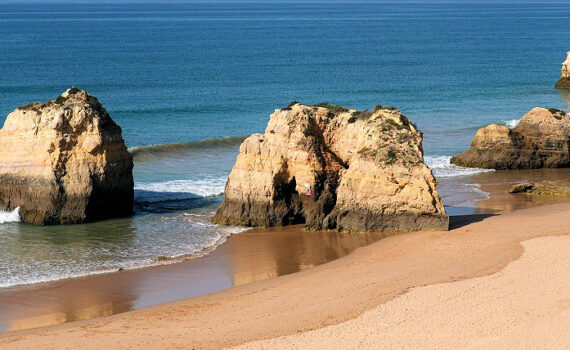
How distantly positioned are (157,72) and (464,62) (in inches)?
1292

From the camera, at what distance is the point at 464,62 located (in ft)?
286

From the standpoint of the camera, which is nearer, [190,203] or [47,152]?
[47,152]

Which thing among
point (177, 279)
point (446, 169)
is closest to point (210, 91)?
point (446, 169)

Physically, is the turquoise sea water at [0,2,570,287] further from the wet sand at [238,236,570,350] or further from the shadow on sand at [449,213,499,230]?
the wet sand at [238,236,570,350]

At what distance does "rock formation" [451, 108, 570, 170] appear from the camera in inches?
1431

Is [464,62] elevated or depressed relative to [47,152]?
elevated

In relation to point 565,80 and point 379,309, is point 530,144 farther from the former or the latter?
point 565,80

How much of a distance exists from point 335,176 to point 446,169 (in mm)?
11736

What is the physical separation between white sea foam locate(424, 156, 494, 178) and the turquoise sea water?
98 mm

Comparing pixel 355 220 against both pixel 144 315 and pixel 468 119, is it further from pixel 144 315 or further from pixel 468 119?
pixel 468 119

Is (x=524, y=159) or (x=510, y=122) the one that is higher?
(x=510, y=122)

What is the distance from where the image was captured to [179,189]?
32406mm

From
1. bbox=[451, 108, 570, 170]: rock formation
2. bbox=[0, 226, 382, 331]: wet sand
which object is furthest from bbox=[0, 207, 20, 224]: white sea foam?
bbox=[451, 108, 570, 170]: rock formation

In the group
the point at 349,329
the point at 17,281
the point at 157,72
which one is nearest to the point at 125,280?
the point at 17,281
